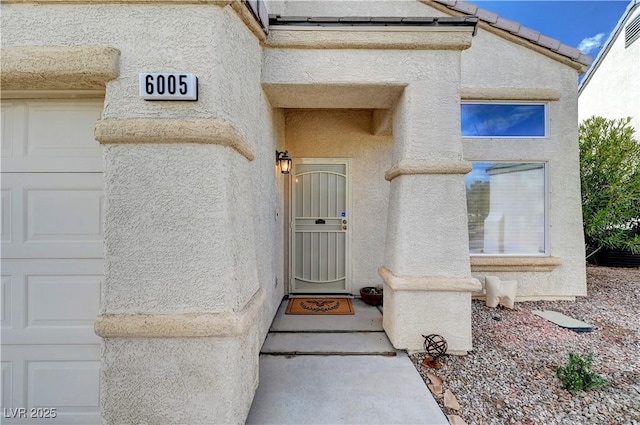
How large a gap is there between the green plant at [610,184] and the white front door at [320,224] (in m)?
5.22

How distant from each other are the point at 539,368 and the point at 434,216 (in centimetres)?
192

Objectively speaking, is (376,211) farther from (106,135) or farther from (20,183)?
(20,183)

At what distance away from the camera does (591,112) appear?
9.39 m

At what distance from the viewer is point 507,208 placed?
5.11 m

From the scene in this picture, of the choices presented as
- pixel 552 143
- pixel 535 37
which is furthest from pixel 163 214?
pixel 535 37

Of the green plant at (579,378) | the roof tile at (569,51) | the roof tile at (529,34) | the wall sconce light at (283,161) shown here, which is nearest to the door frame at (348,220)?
the wall sconce light at (283,161)

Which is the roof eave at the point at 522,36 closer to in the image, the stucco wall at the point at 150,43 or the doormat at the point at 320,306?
the stucco wall at the point at 150,43

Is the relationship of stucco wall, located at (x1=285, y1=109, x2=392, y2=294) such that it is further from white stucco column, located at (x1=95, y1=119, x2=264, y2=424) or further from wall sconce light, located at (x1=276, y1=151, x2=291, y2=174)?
white stucco column, located at (x1=95, y1=119, x2=264, y2=424)

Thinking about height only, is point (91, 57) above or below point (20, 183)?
above

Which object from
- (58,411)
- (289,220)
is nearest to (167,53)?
(58,411)

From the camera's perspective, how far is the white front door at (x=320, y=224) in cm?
519

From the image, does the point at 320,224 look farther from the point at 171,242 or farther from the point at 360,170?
the point at 171,242

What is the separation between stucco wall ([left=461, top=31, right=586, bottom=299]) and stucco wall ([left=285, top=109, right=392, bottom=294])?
1966 millimetres

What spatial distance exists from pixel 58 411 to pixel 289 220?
3653 millimetres
